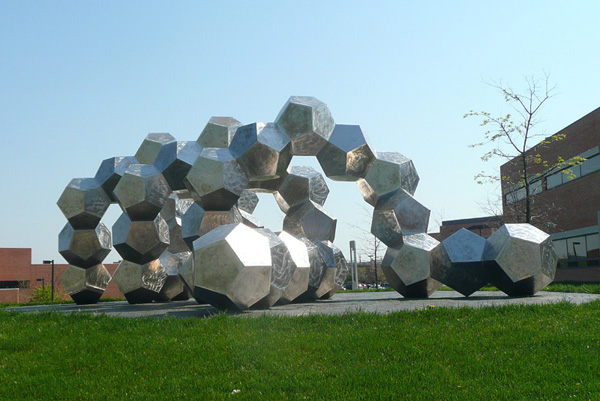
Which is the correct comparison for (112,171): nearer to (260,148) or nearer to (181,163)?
(181,163)

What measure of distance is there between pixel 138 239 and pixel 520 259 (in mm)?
8703

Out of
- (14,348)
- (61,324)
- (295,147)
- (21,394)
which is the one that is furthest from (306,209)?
(21,394)

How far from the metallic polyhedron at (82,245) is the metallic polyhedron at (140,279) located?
89 centimetres

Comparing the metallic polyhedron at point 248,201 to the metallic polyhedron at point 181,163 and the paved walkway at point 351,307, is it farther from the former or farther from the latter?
the paved walkway at point 351,307

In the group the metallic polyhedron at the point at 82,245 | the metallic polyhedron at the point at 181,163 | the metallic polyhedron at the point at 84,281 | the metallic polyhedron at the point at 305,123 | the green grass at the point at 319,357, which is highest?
the metallic polyhedron at the point at 305,123

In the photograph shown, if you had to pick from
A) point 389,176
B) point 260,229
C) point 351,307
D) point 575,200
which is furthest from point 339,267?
point 575,200

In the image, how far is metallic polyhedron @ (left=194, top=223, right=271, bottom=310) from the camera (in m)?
9.16

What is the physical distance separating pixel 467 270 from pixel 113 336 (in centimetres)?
769

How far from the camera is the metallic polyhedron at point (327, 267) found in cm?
1361

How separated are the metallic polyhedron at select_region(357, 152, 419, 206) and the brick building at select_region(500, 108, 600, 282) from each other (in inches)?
811

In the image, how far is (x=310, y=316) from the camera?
857cm

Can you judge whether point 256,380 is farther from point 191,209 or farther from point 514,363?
point 191,209

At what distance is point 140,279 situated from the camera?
13977 mm

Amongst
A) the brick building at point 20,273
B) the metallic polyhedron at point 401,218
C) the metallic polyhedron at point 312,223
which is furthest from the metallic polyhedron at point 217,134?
the brick building at point 20,273
